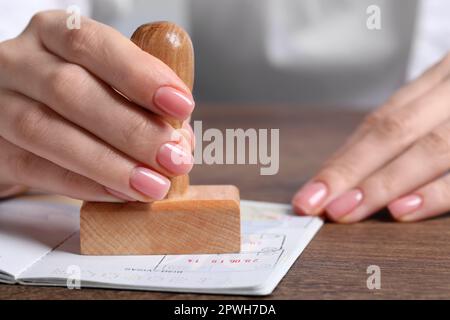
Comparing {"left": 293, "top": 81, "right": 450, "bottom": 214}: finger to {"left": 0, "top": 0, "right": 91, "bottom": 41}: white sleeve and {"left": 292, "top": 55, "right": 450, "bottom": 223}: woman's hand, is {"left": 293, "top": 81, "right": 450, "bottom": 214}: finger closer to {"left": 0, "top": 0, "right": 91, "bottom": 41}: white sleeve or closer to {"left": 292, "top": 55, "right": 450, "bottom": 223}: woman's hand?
{"left": 292, "top": 55, "right": 450, "bottom": 223}: woman's hand

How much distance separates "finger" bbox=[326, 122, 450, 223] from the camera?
70 cm

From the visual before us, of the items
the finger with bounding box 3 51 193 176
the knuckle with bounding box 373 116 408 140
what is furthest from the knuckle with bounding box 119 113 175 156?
the knuckle with bounding box 373 116 408 140

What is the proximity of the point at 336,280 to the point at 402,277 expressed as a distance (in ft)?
0.18

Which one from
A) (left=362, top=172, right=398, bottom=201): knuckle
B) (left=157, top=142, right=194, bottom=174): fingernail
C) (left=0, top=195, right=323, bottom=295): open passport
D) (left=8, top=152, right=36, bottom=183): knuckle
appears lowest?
(left=0, top=195, right=323, bottom=295): open passport

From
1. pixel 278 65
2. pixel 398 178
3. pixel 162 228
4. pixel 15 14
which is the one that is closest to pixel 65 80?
pixel 162 228

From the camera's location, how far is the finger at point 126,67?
1.73ft

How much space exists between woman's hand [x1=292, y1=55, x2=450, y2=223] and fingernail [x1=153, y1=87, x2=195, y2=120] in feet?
0.77

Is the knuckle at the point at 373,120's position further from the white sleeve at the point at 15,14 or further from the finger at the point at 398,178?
the white sleeve at the point at 15,14

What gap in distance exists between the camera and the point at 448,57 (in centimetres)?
91

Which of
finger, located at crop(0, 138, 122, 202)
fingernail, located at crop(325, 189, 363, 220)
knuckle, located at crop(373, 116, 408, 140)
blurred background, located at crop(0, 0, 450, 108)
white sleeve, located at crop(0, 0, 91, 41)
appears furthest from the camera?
blurred background, located at crop(0, 0, 450, 108)

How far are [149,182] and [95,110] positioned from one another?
8 cm

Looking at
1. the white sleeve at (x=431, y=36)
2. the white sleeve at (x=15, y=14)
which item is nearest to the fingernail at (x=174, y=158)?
the white sleeve at (x=15, y=14)

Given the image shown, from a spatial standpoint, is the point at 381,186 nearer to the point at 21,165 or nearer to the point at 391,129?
Result: the point at 391,129

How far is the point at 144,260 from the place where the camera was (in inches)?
21.6
